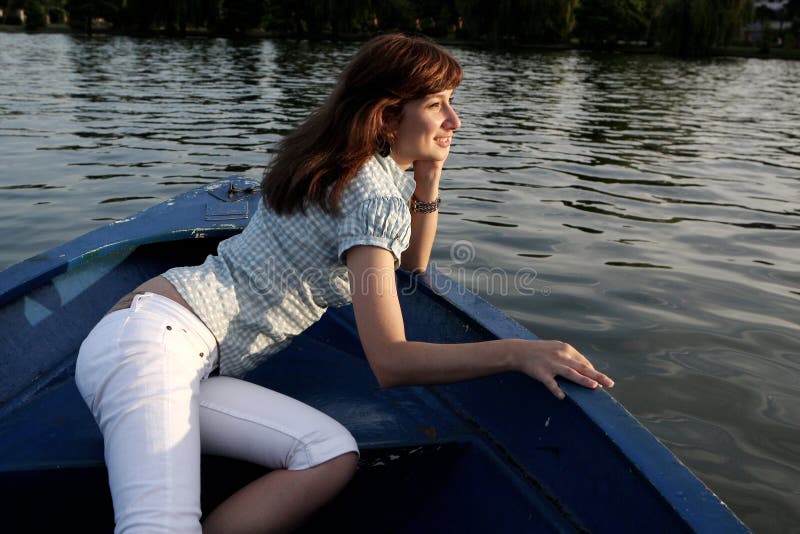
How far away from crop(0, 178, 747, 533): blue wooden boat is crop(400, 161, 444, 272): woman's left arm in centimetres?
7

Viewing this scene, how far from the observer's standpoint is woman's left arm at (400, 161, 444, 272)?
259 centimetres

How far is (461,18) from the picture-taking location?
1788 inches

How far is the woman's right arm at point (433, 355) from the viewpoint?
68.2 inches

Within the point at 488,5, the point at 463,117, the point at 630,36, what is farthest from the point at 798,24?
the point at 463,117

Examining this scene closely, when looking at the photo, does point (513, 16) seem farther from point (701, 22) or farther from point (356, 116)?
point (356, 116)

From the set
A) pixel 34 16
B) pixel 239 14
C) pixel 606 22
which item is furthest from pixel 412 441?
pixel 34 16

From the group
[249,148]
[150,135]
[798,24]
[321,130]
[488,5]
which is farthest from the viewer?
[798,24]

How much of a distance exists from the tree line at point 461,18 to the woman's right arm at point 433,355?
3695 centimetres

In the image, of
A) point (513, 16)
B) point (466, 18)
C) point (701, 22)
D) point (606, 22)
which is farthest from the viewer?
point (606, 22)

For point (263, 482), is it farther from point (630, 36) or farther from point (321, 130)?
point (630, 36)

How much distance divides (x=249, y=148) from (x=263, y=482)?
9.25 meters

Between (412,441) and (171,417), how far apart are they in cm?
73

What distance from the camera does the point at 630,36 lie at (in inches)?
1988

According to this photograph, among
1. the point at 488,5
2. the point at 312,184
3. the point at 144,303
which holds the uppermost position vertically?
the point at 488,5
